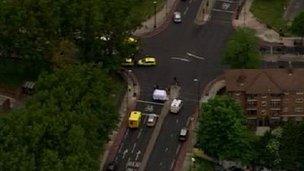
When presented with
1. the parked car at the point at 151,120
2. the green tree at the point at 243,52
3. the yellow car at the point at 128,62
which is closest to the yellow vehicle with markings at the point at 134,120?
the parked car at the point at 151,120

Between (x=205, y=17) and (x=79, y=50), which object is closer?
(x=79, y=50)

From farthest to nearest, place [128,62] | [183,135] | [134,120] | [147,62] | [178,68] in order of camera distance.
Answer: [128,62] < [147,62] < [178,68] < [134,120] < [183,135]

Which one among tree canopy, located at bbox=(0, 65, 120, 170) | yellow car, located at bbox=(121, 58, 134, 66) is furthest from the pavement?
tree canopy, located at bbox=(0, 65, 120, 170)

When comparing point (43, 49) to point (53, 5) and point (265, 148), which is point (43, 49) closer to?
point (53, 5)

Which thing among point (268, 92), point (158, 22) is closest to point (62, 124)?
point (268, 92)

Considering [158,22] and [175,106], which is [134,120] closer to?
[175,106]

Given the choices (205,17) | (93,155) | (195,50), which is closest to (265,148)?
(93,155)

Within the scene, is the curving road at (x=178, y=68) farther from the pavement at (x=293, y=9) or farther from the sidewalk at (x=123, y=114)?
the pavement at (x=293, y=9)

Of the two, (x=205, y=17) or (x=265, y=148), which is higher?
(x=205, y=17)
